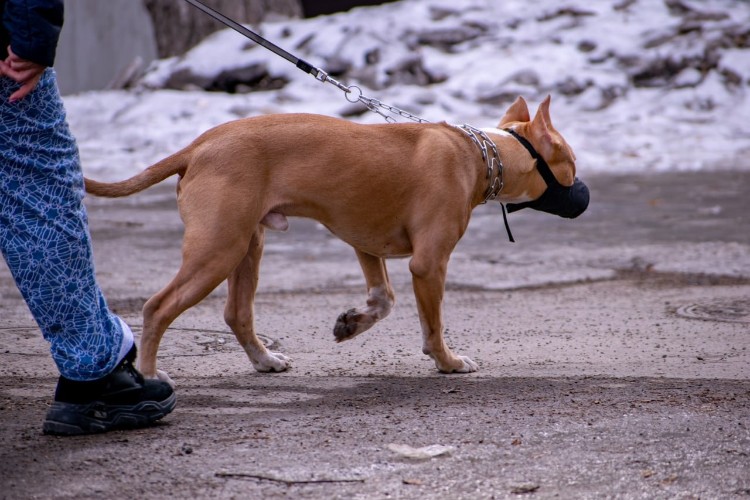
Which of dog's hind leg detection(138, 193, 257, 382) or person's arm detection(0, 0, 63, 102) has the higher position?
person's arm detection(0, 0, 63, 102)

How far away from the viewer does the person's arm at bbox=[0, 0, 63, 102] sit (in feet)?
10.5

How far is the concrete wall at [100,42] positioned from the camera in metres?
17.5

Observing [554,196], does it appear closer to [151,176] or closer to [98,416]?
[151,176]

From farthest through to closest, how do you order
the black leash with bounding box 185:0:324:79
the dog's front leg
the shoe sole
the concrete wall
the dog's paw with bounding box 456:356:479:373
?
the concrete wall, the black leash with bounding box 185:0:324:79, the dog's paw with bounding box 456:356:479:373, the dog's front leg, the shoe sole

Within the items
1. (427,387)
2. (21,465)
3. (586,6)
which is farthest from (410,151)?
(586,6)

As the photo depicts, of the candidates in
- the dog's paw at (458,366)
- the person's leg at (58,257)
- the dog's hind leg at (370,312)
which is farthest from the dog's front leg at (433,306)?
the person's leg at (58,257)

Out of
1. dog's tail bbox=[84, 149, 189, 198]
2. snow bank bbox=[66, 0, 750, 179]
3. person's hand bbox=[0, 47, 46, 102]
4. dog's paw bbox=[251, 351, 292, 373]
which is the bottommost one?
snow bank bbox=[66, 0, 750, 179]

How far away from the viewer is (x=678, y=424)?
364cm

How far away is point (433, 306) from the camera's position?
4.60 metres

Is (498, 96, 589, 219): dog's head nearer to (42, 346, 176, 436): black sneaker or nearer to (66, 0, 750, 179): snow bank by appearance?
(42, 346, 176, 436): black sneaker

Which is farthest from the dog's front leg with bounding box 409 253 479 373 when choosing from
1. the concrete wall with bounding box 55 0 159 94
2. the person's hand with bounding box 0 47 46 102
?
the concrete wall with bounding box 55 0 159 94

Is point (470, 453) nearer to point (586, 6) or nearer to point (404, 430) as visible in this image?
point (404, 430)

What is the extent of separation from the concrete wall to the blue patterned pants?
47.1 feet

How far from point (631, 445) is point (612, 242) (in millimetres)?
4904
